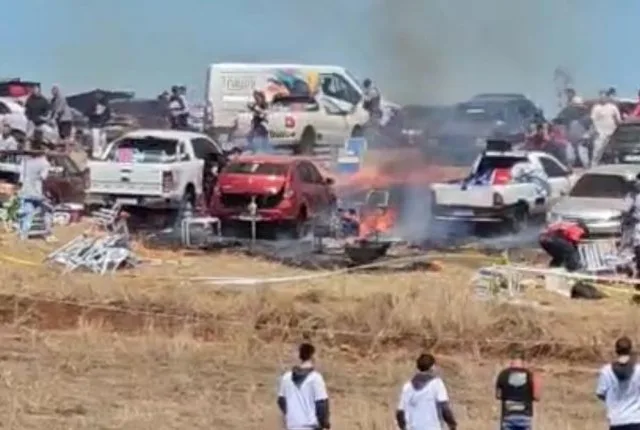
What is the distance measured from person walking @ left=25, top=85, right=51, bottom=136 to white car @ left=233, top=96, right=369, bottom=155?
5159 millimetres

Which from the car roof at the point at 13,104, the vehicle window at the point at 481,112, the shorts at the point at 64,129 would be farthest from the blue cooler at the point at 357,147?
the car roof at the point at 13,104

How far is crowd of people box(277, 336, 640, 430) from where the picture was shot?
562 inches

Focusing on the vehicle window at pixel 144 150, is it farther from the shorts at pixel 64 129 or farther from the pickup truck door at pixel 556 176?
the shorts at pixel 64 129

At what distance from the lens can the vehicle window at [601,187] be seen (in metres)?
31.6

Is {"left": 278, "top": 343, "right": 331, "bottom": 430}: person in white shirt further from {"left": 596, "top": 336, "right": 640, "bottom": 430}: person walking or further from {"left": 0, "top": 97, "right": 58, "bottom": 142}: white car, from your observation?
{"left": 0, "top": 97, "right": 58, "bottom": 142}: white car

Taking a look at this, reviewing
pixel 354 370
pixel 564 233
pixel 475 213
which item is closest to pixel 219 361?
pixel 354 370

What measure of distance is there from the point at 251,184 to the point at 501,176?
15.2 feet

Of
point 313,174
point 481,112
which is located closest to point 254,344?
point 313,174

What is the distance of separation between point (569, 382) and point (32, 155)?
1472 cm

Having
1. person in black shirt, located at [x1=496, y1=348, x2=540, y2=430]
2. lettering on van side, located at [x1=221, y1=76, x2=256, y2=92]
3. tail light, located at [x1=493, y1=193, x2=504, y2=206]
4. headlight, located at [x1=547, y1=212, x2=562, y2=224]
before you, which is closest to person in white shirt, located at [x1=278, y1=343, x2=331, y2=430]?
person in black shirt, located at [x1=496, y1=348, x2=540, y2=430]

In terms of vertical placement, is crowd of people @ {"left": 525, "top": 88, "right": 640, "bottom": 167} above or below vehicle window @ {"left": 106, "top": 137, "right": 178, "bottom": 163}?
above

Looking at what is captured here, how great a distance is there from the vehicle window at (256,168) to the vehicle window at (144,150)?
1.80 meters

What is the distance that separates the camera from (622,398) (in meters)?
14.8

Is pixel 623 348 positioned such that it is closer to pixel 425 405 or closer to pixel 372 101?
pixel 425 405
